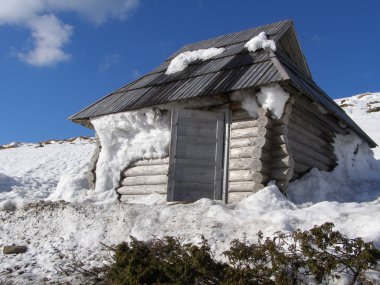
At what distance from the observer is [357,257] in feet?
13.1

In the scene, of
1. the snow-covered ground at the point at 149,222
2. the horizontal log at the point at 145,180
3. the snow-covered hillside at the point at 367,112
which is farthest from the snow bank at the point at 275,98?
the snow-covered hillside at the point at 367,112

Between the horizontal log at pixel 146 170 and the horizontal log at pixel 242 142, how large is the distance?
59.7 inches

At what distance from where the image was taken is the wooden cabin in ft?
26.6

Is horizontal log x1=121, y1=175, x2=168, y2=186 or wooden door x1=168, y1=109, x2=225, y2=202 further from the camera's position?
horizontal log x1=121, y1=175, x2=168, y2=186

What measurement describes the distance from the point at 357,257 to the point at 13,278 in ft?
13.7

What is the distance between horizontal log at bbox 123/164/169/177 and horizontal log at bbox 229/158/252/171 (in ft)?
4.75

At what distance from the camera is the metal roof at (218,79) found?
27.1 feet

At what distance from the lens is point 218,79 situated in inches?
349

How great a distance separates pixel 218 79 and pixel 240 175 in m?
2.04

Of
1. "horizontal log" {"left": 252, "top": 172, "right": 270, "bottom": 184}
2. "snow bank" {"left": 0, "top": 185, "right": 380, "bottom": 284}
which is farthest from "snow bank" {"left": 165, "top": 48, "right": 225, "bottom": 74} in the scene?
"snow bank" {"left": 0, "top": 185, "right": 380, "bottom": 284}

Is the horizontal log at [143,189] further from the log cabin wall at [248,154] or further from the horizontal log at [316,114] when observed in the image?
the horizontal log at [316,114]

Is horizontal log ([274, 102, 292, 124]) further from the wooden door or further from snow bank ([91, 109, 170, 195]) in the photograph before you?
snow bank ([91, 109, 170, 195])

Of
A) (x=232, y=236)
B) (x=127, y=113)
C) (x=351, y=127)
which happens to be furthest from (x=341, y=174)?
(x=232, y=236)

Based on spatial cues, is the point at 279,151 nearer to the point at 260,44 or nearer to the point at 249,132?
the point at 249,132
